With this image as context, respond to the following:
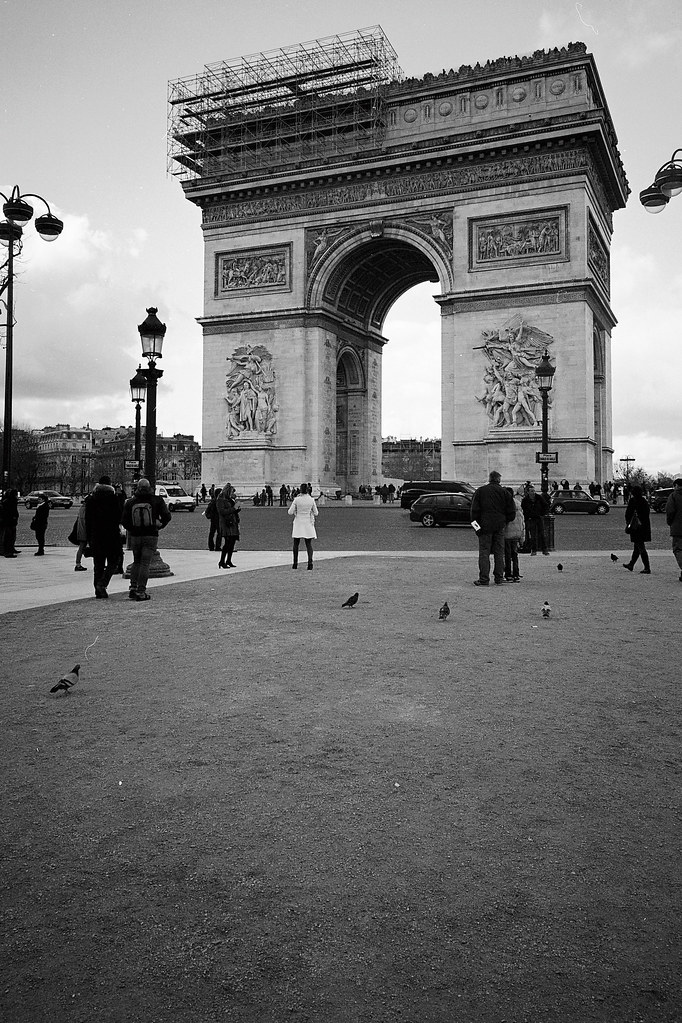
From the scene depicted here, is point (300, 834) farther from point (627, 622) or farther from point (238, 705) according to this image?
point (627, 622)

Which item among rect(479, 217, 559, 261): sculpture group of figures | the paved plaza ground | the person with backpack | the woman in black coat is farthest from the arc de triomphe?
the paved plaza ground

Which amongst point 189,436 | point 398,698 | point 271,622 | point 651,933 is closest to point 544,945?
point 651,933

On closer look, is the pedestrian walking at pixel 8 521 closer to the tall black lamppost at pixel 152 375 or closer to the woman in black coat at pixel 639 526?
the tall black lamppost at pixel 152 375

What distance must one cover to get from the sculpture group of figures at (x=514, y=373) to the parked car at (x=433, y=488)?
453 cm

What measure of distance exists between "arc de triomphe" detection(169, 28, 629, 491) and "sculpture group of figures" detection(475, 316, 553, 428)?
9 centimetres

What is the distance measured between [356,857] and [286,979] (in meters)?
0.83

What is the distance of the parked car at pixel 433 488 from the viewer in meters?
34.9

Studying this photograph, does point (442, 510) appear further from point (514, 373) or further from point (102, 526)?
point (102, 526)

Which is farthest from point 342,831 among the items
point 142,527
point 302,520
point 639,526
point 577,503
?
point 577,503

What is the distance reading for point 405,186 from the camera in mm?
42938

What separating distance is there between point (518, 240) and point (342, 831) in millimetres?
39672

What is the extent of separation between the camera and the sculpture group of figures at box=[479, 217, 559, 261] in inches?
1544

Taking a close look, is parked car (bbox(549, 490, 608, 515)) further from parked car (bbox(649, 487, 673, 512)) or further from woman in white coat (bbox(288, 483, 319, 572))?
woman in white coat (bbox(288, 483, 319, 572))

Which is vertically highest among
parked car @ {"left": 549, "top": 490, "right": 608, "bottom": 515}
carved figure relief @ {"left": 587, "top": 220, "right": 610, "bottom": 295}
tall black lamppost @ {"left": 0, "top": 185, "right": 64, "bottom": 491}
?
carved figure relief @ {"left": 587, "top": 220, "right": 610, "bottom": 295}
